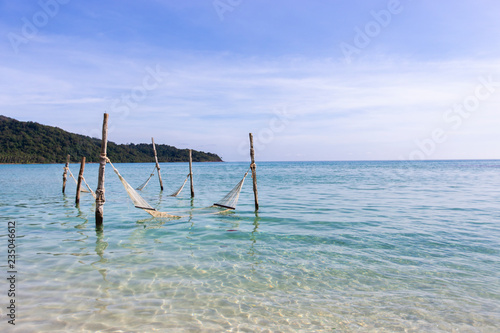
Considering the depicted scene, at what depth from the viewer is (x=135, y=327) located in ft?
14.2

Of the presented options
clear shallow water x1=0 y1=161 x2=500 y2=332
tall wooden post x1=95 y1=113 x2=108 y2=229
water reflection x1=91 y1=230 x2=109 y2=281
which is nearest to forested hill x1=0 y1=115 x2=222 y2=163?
tall wooden post x1=95 y1=113 x2=108 y2=229

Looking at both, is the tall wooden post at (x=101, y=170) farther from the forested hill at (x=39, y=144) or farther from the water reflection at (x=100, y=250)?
the forested hill at (x=39, y=144)

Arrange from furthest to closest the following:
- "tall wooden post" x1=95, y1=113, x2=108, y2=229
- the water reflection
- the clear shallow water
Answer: "tall wooden post" x1=95, y1=113, x2=108, y2=229
the water reflection
the clear shallow water

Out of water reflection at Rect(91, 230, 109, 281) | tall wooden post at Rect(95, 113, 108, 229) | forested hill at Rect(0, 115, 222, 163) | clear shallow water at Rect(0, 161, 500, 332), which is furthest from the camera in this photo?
forested hill at Rect(0, 115, 222, 163)

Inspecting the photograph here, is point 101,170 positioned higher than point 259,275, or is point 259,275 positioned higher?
point 101,170

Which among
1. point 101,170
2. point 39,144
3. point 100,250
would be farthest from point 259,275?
point 39,144

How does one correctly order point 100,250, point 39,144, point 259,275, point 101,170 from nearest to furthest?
1. point 259,275
2. point 100,250
3. point 101,170
4. point 39,144

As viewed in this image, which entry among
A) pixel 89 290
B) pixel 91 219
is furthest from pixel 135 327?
pixel 91 219

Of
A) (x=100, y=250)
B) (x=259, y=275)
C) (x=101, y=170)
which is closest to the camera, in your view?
(x=259, y=275)

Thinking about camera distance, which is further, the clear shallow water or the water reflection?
the water reflection

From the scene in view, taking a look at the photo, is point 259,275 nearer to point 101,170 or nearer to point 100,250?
point 100,250

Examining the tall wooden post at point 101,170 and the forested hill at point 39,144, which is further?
the forested hill at point 39,144

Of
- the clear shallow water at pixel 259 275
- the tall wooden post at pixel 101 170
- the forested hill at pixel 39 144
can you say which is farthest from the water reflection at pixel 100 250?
the forested hill at pixel 39 144

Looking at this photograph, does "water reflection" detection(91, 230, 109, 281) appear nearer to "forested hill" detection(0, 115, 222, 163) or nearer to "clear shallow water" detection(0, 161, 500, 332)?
"clear shallow water" detection(0, 161, 500, 332)
